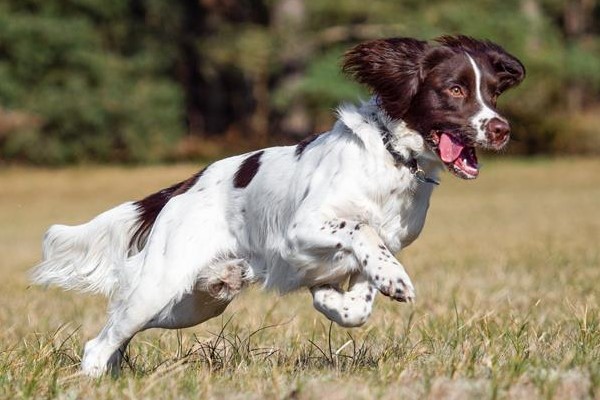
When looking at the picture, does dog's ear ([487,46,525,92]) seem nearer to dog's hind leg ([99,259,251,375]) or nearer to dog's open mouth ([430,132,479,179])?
dog's open mouth ([430,132,479,179])

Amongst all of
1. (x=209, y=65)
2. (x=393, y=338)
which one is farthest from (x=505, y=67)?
(x=209, y=65)

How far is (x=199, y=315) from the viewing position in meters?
5.83

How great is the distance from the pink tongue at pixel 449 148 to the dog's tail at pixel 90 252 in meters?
1.58

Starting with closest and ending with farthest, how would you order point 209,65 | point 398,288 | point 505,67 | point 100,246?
1. point 398,288
2. point 505,67
3. point 100,246
4. point 209,65

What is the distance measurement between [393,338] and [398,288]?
1.38m

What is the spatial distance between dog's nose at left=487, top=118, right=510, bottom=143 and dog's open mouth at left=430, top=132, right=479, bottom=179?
141 mm

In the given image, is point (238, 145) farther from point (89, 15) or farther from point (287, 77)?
point (89, 15)

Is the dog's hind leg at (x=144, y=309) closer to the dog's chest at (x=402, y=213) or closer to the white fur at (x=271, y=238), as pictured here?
the white fur at (x=271, y=238)

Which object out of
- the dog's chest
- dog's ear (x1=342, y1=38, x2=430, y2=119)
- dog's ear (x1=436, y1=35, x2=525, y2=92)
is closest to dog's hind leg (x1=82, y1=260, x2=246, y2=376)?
the dog's chest

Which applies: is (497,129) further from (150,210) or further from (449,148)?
(150,210)

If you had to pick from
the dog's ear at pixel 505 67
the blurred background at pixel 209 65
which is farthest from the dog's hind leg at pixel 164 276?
the blurred background at pixel 209 65

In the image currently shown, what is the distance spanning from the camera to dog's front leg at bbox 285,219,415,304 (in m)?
4.70

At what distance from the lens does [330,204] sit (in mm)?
5125

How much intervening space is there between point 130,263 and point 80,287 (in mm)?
536
